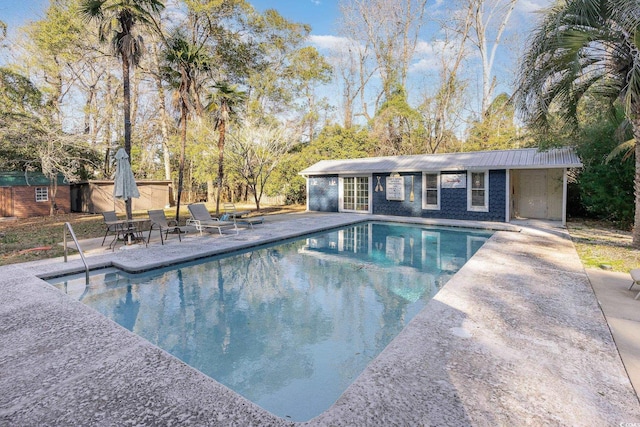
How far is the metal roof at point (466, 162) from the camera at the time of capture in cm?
1173

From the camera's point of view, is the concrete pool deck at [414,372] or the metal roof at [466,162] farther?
the metal roof at [466,162]

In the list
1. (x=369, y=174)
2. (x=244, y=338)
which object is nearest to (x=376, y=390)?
(x=244, y=338)

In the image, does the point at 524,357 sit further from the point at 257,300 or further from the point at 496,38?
the point at 496,38

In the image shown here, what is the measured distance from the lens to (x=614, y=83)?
746 cm

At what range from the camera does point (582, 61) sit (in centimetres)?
743

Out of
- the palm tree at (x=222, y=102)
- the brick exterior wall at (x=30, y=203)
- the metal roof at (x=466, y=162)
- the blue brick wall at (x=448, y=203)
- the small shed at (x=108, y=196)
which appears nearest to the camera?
the metal roof at (x=466, y=162)

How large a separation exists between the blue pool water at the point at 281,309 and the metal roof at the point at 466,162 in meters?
4.97

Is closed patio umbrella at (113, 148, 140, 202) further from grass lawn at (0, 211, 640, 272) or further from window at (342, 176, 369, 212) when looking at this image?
window at (342, 176, 369, 212)

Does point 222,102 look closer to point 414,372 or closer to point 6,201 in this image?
point 414,372

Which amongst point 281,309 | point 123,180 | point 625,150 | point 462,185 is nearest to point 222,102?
point 123,180

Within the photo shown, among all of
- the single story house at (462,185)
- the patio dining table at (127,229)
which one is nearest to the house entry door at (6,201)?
the patio dining table at (127,229)

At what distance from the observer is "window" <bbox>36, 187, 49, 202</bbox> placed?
62.9 ft

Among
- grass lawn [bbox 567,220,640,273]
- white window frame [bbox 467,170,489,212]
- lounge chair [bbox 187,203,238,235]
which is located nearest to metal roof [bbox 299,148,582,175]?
white window frame [bbox 467,170,489,212]

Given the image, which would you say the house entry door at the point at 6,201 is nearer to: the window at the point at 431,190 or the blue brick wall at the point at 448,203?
the blue brick wall at the point at 448,203
